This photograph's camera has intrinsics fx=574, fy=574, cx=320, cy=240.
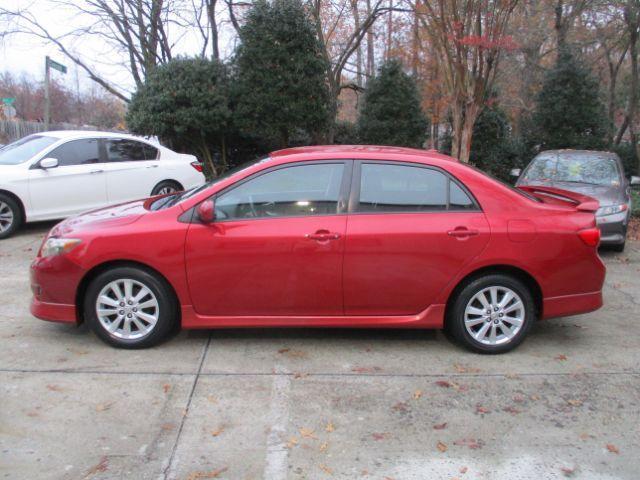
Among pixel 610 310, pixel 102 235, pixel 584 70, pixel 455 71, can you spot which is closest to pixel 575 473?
pixel 610 310

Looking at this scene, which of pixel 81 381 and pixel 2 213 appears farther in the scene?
pixel 2 213

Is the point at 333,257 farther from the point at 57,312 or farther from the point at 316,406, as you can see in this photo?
the point at 57,312

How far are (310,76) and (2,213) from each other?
682cm

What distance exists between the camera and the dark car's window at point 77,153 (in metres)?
8.56

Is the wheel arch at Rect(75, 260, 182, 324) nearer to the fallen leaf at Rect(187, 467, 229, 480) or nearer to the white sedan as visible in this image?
the fallen leaf at Rect(187, 467, 229, 480)

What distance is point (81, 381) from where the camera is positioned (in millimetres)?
3959

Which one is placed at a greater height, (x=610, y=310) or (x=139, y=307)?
(x=139, y=307)

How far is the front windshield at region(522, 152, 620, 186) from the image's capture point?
8.95m

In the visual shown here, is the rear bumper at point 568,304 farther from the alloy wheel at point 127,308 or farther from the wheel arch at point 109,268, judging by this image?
the alloy wheel at point 127,308

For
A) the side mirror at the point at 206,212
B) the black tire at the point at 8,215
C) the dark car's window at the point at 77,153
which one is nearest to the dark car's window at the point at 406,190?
the side mirror at the point at 206,212

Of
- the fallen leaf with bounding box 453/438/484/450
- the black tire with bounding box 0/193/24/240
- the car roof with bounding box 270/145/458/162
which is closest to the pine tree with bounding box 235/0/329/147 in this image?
the black tire with bounding box 0/193/24/240

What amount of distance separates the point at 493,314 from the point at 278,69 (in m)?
9.04

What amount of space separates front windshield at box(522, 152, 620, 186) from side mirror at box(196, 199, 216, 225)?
21.5 ft

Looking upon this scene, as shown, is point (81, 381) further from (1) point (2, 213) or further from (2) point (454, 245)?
(1) point (2, 213)
